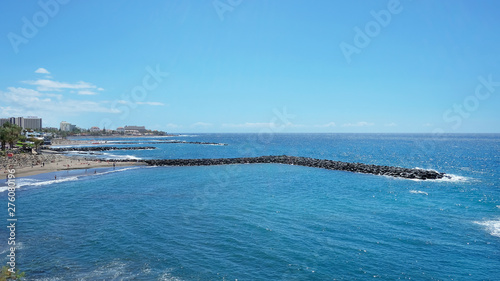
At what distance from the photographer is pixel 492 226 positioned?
26.6m

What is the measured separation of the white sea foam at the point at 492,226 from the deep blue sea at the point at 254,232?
179 mm

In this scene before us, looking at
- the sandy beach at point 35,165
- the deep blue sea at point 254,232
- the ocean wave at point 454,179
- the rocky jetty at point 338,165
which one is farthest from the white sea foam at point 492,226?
the sandy beach at point 35,165

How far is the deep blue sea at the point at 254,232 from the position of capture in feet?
59.1

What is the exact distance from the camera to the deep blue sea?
18000 mm

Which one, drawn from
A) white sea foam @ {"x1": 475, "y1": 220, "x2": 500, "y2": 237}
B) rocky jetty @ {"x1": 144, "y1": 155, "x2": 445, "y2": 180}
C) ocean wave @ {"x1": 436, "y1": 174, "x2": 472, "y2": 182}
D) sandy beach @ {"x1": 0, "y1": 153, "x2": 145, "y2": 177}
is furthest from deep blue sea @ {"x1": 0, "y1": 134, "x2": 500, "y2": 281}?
sandy beach @ {"x1": 0, "y1": 153, "x2": 145, "y2": 177}

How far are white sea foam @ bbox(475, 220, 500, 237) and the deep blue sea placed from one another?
0.18m

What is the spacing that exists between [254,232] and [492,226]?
21632 mm

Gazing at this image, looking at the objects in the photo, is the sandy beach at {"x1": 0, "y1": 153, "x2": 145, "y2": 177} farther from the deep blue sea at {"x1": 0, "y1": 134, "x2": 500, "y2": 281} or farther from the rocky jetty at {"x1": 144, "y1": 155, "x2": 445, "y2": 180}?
the deep blue sea at {"x1": 0, "y1": 134, "x2": 500, "y2": 281}

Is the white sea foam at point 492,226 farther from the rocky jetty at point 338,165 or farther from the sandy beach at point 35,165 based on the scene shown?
the sandy beach at point 35,165

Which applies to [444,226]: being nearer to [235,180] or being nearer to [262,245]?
[262,245]

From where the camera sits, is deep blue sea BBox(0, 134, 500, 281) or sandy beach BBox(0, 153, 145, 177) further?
sandy beach BBox(0, 153, 145, 177)

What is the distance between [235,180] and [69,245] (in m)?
32.7

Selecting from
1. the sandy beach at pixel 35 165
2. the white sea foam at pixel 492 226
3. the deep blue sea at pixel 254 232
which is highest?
the sandy beach at pixel 35 165

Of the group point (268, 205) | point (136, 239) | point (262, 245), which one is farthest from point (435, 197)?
point (136, 239)
